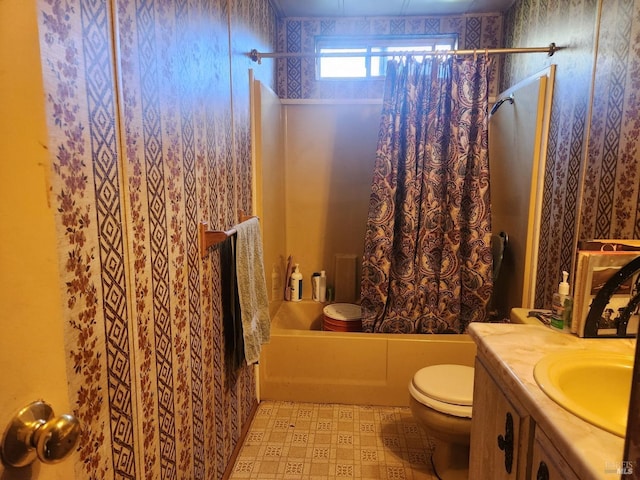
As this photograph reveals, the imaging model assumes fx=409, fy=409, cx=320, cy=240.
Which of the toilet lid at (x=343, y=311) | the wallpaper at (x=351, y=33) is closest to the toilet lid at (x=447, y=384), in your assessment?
the toilet lid at (x=343, y=311)

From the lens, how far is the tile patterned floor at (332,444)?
184cm

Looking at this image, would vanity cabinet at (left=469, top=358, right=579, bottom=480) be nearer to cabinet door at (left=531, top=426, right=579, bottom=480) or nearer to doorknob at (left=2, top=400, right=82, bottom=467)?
cabinet door at (left=531, top=426, right=579, bottom=480)

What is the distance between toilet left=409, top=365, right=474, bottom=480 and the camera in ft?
5.43

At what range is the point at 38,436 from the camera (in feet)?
1.60

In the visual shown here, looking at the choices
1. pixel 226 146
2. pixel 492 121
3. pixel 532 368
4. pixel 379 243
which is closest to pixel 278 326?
pixel 379 243

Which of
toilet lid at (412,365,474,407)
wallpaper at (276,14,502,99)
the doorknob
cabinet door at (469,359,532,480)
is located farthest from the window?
the doorknob

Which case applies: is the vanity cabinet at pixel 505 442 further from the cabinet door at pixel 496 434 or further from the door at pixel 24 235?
the door at pixel 24 235

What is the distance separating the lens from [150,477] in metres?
1.09

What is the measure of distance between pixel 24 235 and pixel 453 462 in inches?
73.7

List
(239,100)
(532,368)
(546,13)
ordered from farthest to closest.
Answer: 1. (546,13)
2. (239,100)
3. (532,368)

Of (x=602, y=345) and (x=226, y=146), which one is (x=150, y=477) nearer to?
(x=226, y=146)

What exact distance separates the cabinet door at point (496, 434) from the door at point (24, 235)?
94 cm

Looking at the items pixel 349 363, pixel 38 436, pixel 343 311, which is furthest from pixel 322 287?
pixel 38 436

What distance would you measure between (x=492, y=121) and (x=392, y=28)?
959 mm
